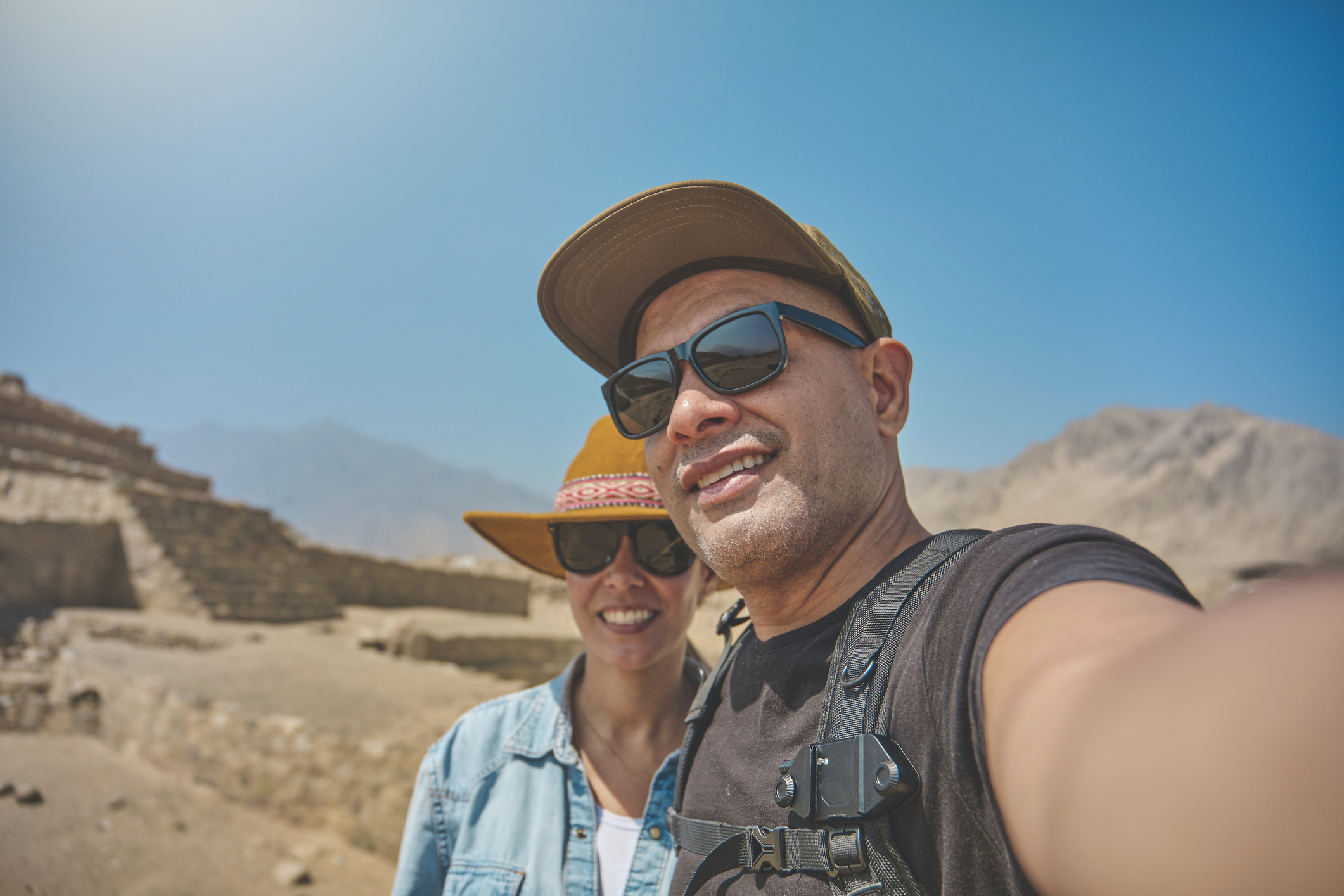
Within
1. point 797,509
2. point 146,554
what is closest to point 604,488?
point 797,509

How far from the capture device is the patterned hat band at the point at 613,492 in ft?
7.78

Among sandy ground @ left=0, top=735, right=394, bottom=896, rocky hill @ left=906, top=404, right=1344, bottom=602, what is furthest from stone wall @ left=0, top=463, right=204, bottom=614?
rocky hill @ left=906, top=404, right=1344, bottom=602

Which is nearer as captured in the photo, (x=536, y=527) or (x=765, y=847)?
(x=765, y=847)

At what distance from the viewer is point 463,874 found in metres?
1.96

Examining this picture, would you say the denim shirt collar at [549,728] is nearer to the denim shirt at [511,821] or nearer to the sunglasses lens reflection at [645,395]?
the denim shirt at [511,821]

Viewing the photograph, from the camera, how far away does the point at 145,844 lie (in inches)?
219

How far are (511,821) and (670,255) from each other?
1.71 m

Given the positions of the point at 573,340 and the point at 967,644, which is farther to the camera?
the point at 573,340

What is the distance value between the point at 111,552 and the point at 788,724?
673 inches

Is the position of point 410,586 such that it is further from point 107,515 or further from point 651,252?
point 651,252

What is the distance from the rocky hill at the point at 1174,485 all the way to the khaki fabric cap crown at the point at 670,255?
13326 millimetres

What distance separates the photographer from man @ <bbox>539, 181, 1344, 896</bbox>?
1.62 feet

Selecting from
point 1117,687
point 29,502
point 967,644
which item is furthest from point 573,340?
point 29,502

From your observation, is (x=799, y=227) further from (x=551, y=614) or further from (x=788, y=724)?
(x=551, y=614)
